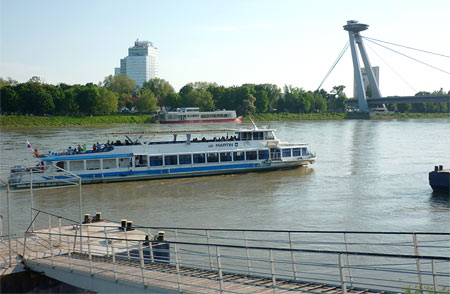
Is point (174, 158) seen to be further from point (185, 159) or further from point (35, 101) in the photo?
point (35, 101)

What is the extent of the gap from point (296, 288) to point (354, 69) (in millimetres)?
94382

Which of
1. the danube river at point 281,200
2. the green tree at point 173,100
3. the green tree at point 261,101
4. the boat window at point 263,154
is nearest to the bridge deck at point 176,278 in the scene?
the danube river at point 281,200

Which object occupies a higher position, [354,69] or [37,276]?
[354,69]

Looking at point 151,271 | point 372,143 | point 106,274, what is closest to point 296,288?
point 151,271

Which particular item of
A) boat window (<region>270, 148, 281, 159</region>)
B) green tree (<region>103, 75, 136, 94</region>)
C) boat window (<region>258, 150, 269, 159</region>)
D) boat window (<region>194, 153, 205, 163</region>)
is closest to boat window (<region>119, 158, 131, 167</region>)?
boat window (<region>194, 153, 205, 163</region>)

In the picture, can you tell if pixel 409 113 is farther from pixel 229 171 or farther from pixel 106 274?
pixel 106 274

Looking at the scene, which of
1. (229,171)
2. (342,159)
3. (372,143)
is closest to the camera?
(229,171)

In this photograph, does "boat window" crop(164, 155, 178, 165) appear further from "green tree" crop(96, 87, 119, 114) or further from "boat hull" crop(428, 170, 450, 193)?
"green tree" crop(96, 87, 119, 114)

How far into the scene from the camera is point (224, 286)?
24.6 feet

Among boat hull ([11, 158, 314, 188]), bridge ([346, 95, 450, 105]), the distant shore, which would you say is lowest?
boat hull ([11, 158, 314, 188])

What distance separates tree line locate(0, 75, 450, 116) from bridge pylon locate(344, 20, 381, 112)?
34.4ft

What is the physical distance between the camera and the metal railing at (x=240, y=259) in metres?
7.26

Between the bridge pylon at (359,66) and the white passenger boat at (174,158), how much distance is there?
69.3 m

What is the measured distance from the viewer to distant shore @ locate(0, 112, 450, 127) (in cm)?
7019
